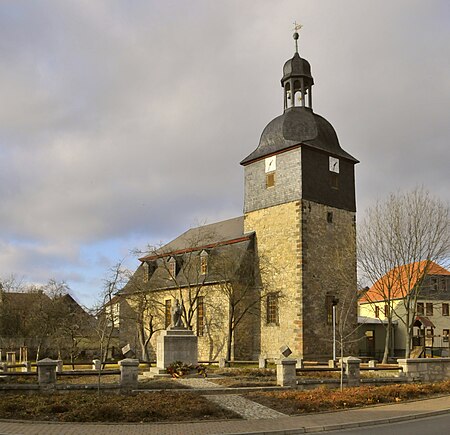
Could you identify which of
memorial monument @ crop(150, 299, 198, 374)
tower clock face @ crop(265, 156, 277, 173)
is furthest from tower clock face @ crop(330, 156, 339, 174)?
memorial monument @ crop(150, 299, 198, 374)

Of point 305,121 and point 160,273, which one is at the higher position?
point 305,121

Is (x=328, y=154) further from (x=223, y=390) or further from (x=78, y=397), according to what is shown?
(x=78, y=397)

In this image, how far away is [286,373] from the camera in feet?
67.1

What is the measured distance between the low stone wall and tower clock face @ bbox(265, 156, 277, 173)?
1753 cm

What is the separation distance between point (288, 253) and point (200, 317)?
9.30m

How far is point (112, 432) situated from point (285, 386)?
888 cm

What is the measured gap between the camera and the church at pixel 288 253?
34906mm

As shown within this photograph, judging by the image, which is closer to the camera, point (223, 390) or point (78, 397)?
point (78, 397)

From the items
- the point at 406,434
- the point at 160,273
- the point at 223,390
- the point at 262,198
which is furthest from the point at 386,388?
the point at 160,273

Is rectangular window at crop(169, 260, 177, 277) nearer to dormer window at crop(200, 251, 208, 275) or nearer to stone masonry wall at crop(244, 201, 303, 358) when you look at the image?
dormer window at crop(200, 251, 208, 275)

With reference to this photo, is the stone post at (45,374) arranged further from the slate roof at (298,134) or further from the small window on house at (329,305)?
the slate roof at (298,134)

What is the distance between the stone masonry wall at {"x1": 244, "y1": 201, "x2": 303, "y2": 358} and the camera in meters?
34.4

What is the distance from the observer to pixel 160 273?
155ft

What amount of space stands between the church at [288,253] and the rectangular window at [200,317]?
7 centimetres
